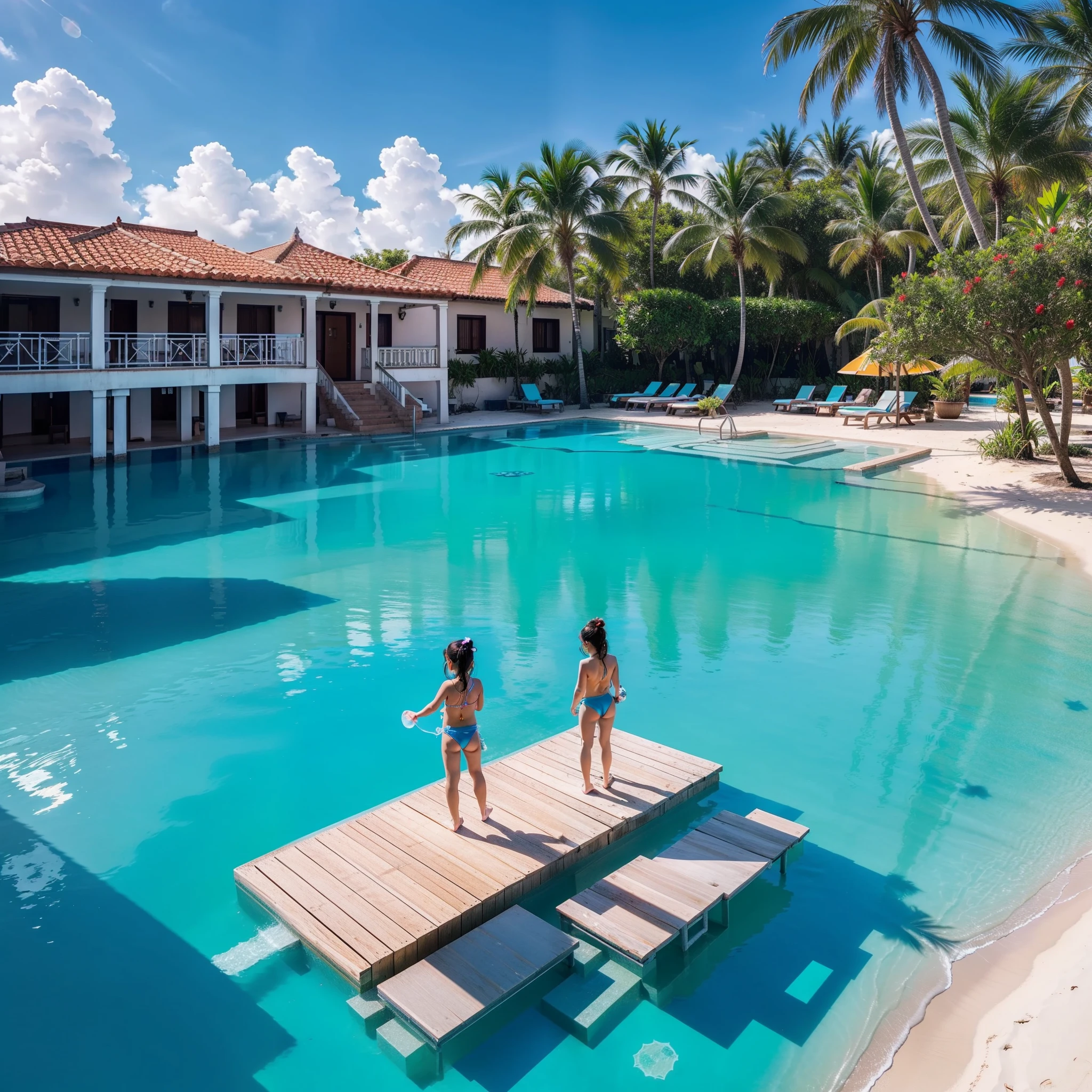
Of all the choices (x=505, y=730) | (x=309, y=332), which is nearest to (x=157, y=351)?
(x=309, y=332)

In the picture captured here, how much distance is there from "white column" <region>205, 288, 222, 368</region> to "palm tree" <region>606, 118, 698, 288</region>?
18517mm

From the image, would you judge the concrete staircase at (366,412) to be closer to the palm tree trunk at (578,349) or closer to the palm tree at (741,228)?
the palm tree trunk at (578,349)

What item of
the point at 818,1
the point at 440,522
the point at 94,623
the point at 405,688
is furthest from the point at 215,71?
the point at 405,688

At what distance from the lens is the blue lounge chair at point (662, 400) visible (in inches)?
1337

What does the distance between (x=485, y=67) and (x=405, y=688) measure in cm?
3029

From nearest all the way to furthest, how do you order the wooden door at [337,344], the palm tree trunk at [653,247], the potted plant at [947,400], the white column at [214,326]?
the white column at [214,326]
the wooden door at [337,344]
the potted plant at [947,400]
the palm tree trunk at [653,247]

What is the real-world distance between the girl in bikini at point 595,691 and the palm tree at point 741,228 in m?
30.3

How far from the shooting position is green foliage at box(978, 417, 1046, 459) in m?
21.6

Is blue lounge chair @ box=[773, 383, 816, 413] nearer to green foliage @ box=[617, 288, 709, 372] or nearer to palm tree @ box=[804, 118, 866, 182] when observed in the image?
green foliage @ box=[617, 288, 709, 372]

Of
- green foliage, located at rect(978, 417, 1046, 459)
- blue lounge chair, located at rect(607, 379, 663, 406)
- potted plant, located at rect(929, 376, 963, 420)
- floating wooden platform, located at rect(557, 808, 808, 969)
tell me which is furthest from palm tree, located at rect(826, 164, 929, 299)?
floating wooden platform, located at rect(557, 808, 808, 969)

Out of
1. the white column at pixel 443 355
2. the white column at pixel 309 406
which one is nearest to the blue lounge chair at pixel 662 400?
the white column at pixel 443 355

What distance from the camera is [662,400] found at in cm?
3400

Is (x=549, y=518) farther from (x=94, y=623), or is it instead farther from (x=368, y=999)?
(x=368, y=999)

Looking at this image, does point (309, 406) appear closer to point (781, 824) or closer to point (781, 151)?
point (781, 824)
